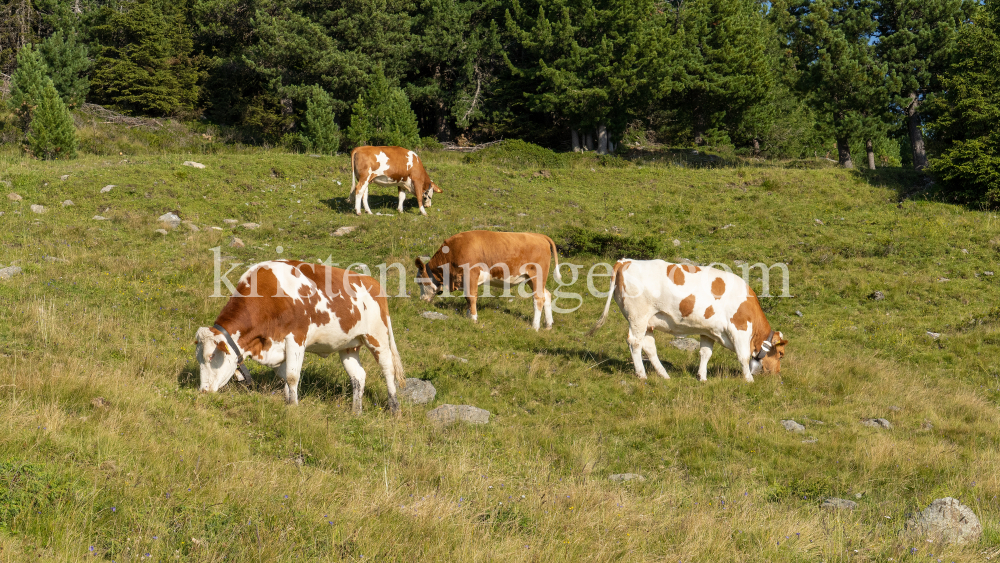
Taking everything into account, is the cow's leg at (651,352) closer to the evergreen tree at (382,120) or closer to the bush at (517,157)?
the bush at (517,157)

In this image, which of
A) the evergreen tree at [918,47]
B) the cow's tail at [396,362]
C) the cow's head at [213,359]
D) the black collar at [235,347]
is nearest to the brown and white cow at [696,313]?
the cow's tail at [396,362]

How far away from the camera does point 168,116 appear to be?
42906 mm

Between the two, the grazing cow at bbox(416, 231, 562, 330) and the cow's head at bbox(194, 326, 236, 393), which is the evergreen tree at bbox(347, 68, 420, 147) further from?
the cow's head at bbox(194, 326, 236, 393)

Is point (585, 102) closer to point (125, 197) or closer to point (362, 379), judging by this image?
point (125, 197)

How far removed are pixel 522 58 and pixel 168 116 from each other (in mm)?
23525

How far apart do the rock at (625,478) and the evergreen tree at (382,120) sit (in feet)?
87.2

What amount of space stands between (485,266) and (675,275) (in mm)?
4220

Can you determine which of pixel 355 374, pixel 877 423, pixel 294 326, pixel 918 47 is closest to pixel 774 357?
pixel 877 423

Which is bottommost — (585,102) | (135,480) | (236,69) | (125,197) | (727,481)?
(727,481)

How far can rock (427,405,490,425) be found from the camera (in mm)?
8513

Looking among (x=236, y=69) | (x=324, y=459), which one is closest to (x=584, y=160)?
(x=236, y=69)

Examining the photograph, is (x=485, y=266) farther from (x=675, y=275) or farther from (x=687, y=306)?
(x=687, y=306)

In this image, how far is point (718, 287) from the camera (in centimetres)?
1146

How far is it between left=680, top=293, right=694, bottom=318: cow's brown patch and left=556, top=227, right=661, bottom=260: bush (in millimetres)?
8087
